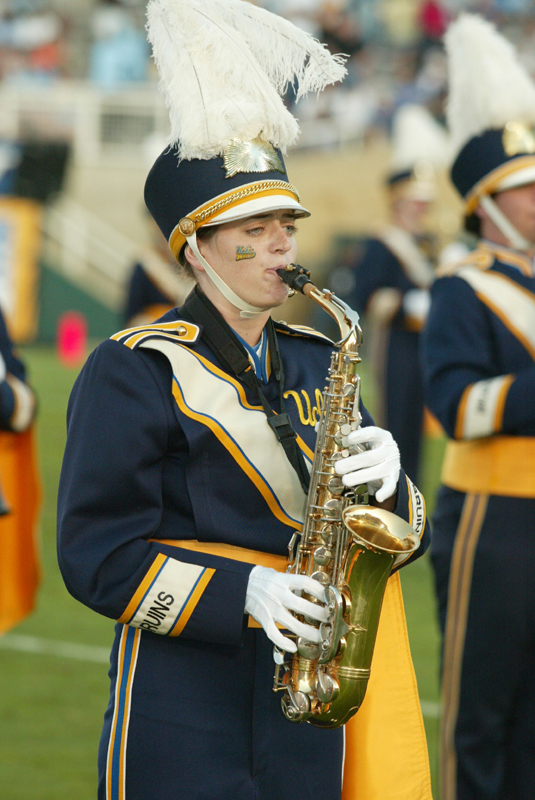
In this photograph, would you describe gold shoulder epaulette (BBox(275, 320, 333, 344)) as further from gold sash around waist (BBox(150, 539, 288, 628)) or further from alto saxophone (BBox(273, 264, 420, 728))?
gold sash around waist (BBox(150, 539, 288, 628))

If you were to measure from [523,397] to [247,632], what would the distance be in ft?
4.30

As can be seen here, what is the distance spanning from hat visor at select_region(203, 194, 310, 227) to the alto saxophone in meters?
0.12

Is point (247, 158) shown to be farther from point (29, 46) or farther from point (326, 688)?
point (29, 46)

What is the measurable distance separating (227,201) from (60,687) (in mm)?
3188

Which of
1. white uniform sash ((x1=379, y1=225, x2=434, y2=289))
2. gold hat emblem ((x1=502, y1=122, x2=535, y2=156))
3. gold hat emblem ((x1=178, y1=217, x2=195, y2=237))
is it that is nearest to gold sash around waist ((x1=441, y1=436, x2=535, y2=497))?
gold hat emblem ((x1=502, y1=122, x2=535, y2=156))

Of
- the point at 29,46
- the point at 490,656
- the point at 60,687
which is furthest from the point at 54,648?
the point at 29,46

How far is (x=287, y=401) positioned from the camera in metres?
2.34

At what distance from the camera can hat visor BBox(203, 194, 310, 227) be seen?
7.33 ft

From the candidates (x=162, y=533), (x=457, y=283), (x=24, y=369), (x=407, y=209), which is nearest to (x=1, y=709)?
(x=24, y=369)

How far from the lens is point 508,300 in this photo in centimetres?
343

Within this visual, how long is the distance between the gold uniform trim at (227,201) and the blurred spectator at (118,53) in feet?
63.5

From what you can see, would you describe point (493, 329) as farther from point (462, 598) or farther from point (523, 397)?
point (462, 598)

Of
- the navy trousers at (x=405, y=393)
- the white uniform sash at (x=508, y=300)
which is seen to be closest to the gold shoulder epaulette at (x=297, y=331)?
the white uniform sash at (x=508, y=300)

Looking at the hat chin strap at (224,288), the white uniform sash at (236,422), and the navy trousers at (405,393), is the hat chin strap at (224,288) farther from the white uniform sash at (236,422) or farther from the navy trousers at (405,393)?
the navy trousers at (405,393)
